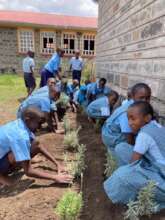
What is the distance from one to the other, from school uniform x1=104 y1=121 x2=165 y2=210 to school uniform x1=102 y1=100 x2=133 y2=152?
2.21 feet

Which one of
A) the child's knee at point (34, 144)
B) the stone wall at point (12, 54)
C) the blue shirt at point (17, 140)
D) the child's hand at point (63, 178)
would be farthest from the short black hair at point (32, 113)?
the stone wall at point (12, 54)

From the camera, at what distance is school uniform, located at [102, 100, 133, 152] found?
10.1 feet

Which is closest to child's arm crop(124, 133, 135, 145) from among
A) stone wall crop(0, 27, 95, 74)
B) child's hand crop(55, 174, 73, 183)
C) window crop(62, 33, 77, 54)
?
child's hand crop(55, 174, 73, 183)

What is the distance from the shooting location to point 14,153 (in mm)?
2844

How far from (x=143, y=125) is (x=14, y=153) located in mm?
1348

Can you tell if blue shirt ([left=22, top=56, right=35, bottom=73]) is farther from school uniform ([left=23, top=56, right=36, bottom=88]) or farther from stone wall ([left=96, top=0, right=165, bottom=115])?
stone wall ([left=96, top=0, right=165, bottom=115])

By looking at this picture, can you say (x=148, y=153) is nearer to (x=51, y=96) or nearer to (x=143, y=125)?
(x=143, y=125)

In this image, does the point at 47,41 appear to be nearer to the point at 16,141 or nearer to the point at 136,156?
the point at 16,141

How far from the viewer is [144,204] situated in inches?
85.7

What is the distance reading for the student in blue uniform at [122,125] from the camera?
307 cm

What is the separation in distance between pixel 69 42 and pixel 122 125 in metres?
17.2

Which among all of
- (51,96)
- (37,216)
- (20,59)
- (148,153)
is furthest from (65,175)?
(20,59)

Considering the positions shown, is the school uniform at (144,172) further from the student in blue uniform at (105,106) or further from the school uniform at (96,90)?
the school uniform at (96,90)

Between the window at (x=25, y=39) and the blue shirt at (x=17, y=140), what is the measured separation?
17.0 m
